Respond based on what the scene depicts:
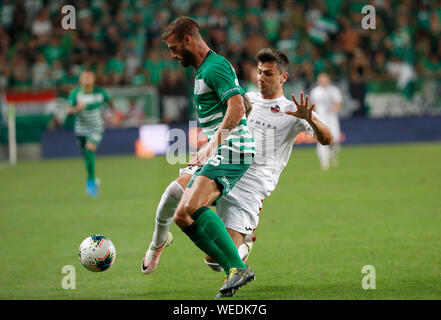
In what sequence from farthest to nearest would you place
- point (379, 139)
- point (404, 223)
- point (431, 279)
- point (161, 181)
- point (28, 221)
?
1. point (379, 139)
2. point (161, 181)
3. point (28, 221)
4. point (404, 223)
5. point (431, 279)

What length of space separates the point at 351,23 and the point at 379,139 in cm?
456

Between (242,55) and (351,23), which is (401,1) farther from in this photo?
(242,55)

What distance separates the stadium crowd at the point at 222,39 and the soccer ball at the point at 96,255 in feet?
48.7

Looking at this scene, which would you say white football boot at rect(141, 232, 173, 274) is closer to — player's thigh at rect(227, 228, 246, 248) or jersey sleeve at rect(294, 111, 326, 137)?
player's thigh at rect(227, 228, 246, 248)

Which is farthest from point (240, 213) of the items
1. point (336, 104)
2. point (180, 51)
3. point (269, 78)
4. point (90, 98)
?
point (336, 104)

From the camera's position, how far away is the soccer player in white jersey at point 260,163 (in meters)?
5.88

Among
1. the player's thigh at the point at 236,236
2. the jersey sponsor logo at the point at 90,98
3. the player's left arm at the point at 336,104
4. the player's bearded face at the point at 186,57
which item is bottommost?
the player's thigh at the point at 236,236

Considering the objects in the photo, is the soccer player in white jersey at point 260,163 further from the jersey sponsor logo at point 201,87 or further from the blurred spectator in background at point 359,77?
the blurred spectator in background at point 359,77

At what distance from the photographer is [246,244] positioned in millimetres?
6203

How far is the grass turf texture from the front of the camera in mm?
5750

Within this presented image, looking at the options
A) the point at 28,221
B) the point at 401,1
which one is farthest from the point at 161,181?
the point at 401,1

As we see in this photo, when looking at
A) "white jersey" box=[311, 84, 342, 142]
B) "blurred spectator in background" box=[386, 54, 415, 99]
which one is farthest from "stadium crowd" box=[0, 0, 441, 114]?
"white jersey" box=[311, 84, 342, 142]

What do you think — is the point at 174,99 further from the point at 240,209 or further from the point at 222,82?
the point at 222,82

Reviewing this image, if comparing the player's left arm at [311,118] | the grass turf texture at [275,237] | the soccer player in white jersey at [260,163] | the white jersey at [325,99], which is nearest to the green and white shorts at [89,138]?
the grass turf texture at [275,237]
